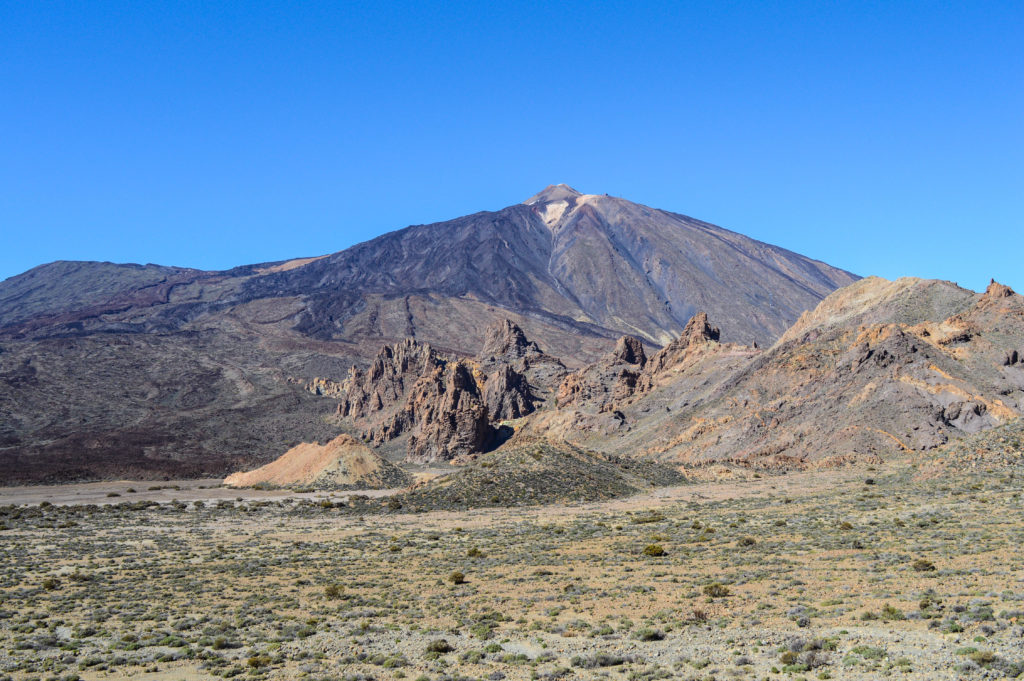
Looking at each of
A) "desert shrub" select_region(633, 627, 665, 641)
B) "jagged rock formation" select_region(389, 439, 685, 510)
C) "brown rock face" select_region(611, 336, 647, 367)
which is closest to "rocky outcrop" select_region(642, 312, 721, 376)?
"brown rock face" select_region(611, 336, 647, 367)

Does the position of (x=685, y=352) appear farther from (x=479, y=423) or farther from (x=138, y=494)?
(x=138, y=494)

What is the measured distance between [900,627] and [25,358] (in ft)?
680

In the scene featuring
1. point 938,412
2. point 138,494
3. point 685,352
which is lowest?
point 138,494

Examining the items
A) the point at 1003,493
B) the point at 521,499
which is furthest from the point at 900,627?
the point at 521,499

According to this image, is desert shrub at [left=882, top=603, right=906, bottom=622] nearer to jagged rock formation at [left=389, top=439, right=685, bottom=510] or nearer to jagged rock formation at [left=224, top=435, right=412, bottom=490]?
jagged rock formation at [left=389, top=439, right=685, bottom=510]

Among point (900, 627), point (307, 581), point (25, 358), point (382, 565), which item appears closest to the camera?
point (900, 627)

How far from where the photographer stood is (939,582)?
989 inches

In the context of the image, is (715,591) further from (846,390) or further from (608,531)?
(846,390)

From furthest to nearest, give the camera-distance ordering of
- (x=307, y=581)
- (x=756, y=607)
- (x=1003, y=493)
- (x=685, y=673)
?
(x=1003, y=493)
(x=307, y=581)
(x=756, y=607)
(x=685, y=673)

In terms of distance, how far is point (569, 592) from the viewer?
28047 millimetres

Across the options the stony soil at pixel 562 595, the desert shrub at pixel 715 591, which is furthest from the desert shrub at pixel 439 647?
the desert shrub at pixel 715 591

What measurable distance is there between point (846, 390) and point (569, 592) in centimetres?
5207

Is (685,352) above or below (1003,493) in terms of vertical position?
above

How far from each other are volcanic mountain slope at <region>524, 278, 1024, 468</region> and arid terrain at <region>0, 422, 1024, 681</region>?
13147 mm
